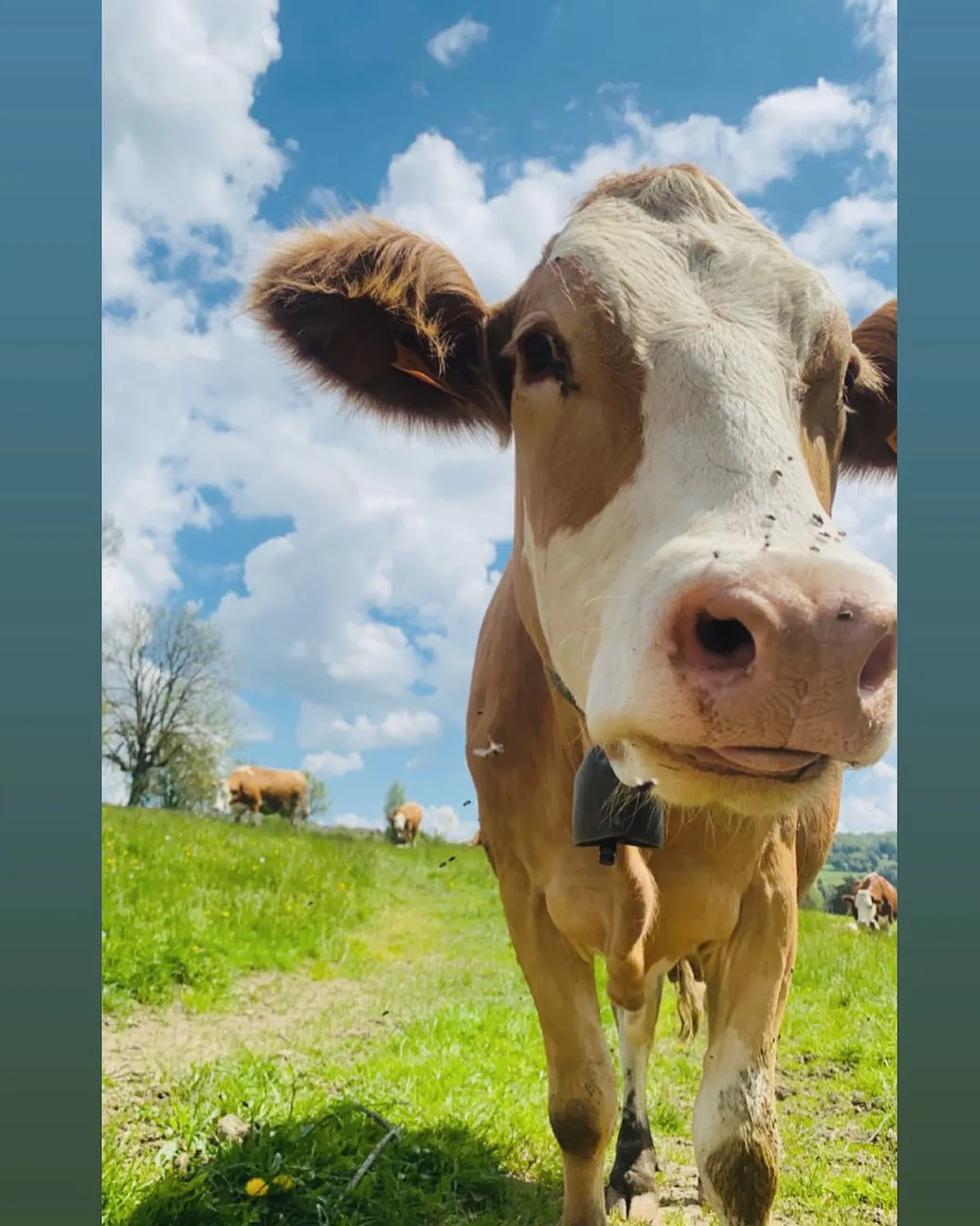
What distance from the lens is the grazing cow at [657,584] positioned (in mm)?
1536

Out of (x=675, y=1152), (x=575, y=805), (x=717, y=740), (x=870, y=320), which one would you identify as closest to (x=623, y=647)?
(x=717, y=740)

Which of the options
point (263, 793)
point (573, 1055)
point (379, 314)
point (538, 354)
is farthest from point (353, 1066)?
point (263, 793)

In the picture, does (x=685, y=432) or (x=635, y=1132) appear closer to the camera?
(x=685, y=432)

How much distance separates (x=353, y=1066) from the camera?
4770mm

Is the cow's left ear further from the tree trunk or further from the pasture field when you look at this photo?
the tree trunk

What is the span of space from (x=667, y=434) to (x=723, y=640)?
52 cm

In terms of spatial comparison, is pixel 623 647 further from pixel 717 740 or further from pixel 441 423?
pixel 441 423

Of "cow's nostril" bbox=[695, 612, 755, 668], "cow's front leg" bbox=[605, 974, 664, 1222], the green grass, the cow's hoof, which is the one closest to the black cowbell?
"cow's nostril" bbox=[695, 612, 755, 668]

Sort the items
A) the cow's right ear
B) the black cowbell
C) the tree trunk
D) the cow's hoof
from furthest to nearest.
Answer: the tree trunk, the cow's hoof, the cow's right ear, the black cowbell

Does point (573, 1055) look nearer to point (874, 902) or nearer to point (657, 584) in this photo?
point (657, 584)

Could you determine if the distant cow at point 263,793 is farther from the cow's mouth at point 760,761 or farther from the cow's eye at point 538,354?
the cow's mouth at point 760,761

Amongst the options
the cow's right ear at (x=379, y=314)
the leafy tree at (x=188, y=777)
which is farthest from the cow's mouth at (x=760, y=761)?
the leafy tree at (x=188, y=777)

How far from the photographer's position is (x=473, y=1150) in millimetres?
3770

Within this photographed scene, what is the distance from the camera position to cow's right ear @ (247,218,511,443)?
2686 millimetres
